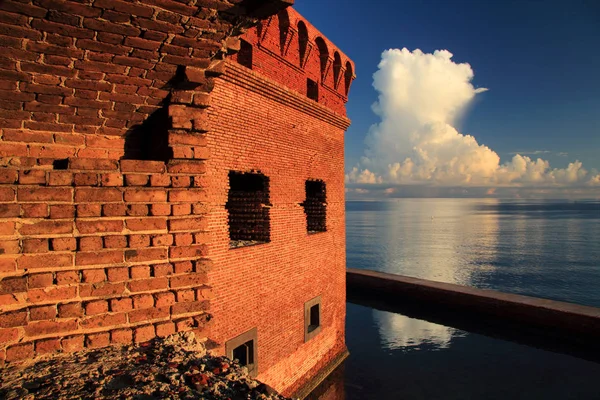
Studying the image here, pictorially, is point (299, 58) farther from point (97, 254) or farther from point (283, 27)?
point (97, 254)

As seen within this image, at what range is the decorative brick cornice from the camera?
7.05 meters

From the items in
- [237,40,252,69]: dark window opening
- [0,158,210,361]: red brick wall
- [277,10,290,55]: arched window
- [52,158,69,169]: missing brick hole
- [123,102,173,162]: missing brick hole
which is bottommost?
[0,158,210,361]: red brick wall

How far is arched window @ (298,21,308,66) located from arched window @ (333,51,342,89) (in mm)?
1943

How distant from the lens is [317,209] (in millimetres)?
10984

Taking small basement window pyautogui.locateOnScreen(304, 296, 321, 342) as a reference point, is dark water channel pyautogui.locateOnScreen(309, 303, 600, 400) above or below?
below

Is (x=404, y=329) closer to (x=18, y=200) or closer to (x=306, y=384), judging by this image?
(x=306, y=384)

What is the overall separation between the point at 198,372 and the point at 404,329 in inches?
706

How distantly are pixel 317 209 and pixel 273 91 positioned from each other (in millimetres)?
4085

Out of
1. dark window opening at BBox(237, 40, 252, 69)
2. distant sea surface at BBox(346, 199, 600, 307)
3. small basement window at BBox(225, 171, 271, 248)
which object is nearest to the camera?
dark window opening at BBox(237, 40, 252, 69)

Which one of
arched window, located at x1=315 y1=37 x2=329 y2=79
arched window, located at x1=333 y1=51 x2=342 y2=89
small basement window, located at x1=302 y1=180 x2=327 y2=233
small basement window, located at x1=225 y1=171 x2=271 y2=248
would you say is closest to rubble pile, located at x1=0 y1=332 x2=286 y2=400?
small basement window, located at x1=225 y1=171 x2=271 y2=248

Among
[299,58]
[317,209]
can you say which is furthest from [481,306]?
[299,58]

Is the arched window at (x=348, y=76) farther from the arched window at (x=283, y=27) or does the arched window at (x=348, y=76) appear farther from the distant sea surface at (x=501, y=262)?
the distant sea surface at (x=501, y=262)

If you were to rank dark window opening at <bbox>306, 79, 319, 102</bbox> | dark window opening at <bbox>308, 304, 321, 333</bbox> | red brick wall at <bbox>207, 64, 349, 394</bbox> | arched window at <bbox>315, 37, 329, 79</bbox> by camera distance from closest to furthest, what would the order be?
red brick wall at <bbox>207, 64, 349, 394</bbox> → dark window opening at <bbox>308, 304, 321, 333</bbox> → arched window at <bbox>315, 37, 329, 79</bbox> → dark window opening at <bbox>306, 79, 319, 102</bbox>

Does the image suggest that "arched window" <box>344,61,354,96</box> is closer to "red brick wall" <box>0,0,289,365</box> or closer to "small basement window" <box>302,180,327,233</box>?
"small basement window" <box>302,180,327,233</box>
